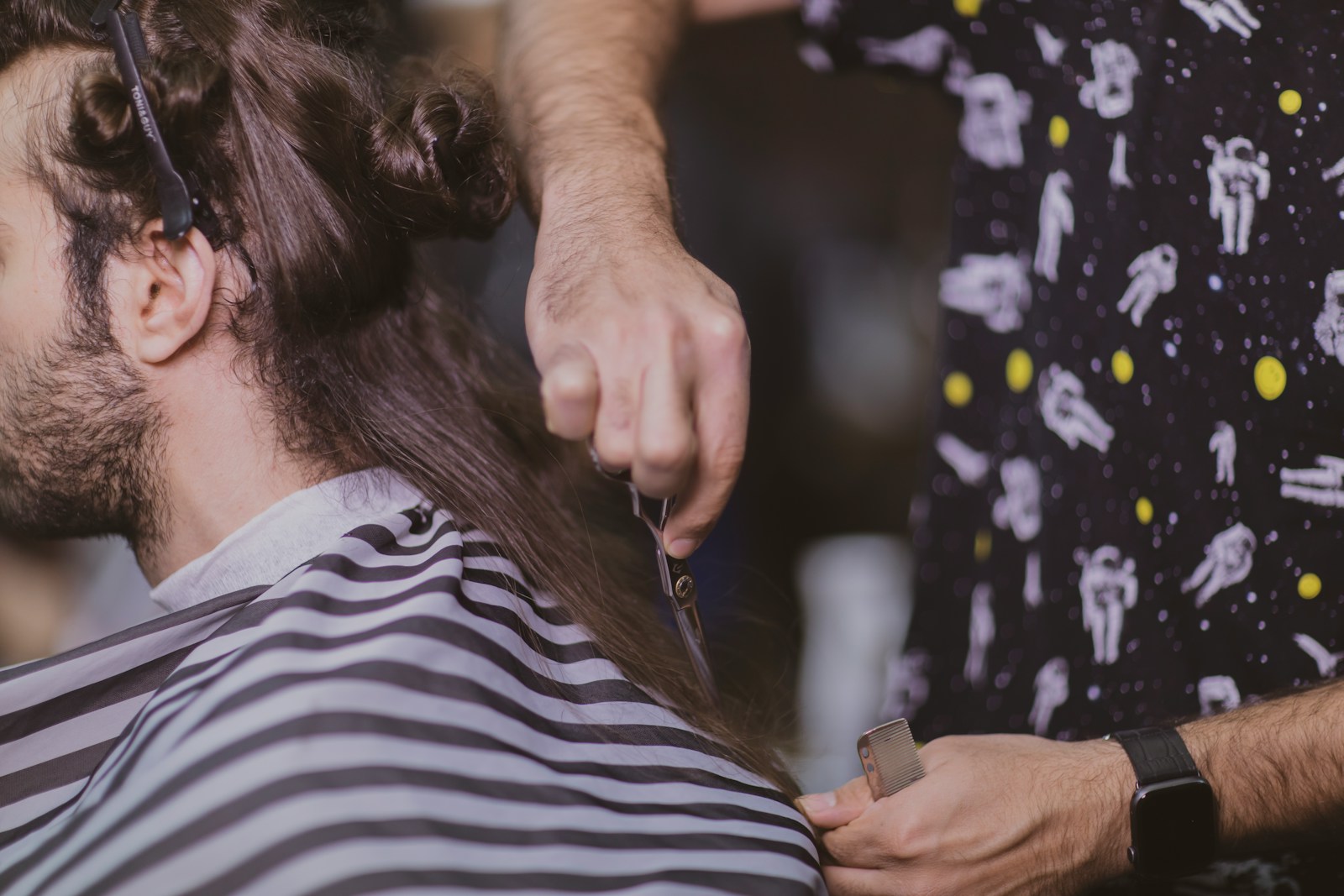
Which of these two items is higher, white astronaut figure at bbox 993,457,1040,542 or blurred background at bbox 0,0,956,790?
white astronaut figure at bbox 993,457,1040,542

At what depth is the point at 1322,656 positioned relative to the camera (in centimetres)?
91

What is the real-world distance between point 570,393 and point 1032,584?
2.66 ft

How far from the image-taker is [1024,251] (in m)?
1.22

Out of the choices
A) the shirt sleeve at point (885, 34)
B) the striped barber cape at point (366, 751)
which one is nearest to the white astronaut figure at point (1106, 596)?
the striped barber cape at point (366, 751)

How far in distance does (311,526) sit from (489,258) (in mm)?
843

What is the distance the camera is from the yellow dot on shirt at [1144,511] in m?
1.03

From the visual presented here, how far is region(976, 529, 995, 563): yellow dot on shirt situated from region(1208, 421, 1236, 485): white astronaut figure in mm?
313

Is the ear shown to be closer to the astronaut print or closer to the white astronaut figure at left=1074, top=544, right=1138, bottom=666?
the astronaut print

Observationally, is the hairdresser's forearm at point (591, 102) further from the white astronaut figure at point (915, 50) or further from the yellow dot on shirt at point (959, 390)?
the yellow dot on shirt at point (959, 390)

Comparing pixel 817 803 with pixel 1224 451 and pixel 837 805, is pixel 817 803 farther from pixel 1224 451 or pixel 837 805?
pixel 1224 451

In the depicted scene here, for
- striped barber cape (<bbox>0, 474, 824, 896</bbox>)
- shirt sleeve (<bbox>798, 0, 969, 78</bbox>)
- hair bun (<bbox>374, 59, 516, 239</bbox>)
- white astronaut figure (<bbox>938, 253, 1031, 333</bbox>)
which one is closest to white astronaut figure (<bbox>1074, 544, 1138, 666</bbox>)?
white astronaut figure (<bbox>938, 253, 1031, 333</bbox>)

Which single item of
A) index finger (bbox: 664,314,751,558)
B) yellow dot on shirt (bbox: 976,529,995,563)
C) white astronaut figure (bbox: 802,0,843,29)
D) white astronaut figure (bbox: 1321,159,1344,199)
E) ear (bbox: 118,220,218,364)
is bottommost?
yellow dot on shirt (bbox: 976,529,995,563)

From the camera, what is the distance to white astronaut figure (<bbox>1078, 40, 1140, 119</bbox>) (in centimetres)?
103

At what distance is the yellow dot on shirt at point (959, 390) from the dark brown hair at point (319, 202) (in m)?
0.55
